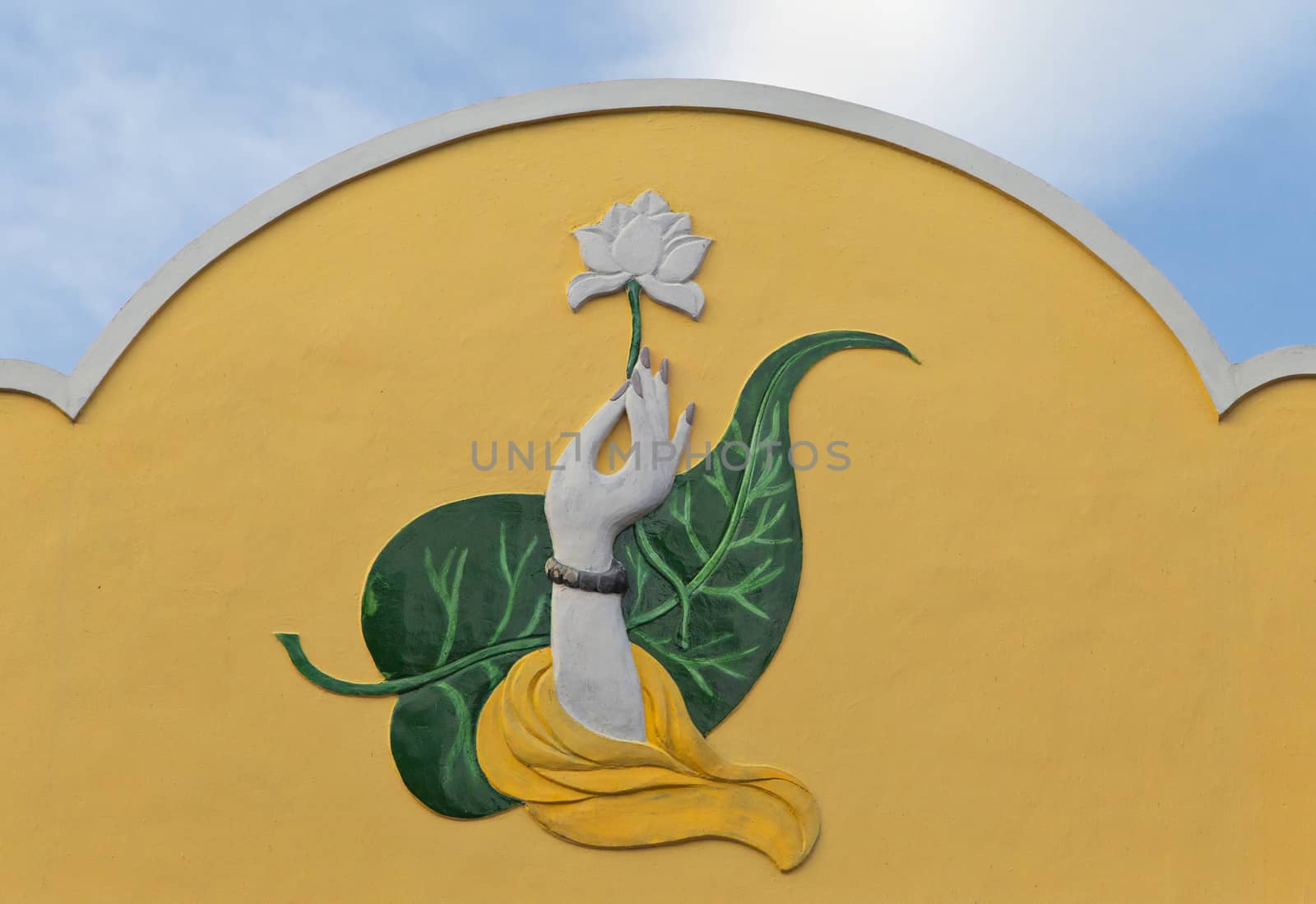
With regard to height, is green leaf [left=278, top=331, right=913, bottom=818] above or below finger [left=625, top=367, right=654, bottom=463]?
below

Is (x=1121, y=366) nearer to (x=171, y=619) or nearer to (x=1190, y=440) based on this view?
(x=1190, y=440)

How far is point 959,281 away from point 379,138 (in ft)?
8.50

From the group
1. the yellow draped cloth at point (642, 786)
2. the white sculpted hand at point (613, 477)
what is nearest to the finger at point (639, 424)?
the white sculpted hand at point (613, 477)

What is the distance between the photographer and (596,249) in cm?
585

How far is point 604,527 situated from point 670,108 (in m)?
1.91

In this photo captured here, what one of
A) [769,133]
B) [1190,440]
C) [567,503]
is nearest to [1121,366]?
[1190,440]

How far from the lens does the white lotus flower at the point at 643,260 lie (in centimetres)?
580

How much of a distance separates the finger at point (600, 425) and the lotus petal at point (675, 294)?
1.33 feet

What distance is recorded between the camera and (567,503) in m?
5.57

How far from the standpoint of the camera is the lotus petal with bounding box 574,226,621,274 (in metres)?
5.83

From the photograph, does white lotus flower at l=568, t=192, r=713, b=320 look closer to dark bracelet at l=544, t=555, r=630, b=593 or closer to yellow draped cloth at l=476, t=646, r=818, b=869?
dark bracelet at l=544, t=555, r=630, b=593

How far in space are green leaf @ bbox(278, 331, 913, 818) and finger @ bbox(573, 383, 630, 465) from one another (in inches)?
10.8

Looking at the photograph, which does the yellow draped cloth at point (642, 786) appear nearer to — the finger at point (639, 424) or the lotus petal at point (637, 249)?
the finger at point (639, 424)

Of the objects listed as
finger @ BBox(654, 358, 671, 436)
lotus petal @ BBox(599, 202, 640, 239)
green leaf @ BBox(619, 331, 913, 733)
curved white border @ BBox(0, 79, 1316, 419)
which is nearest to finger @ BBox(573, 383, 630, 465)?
finger @ BBox(654, 358, 671, 436)
